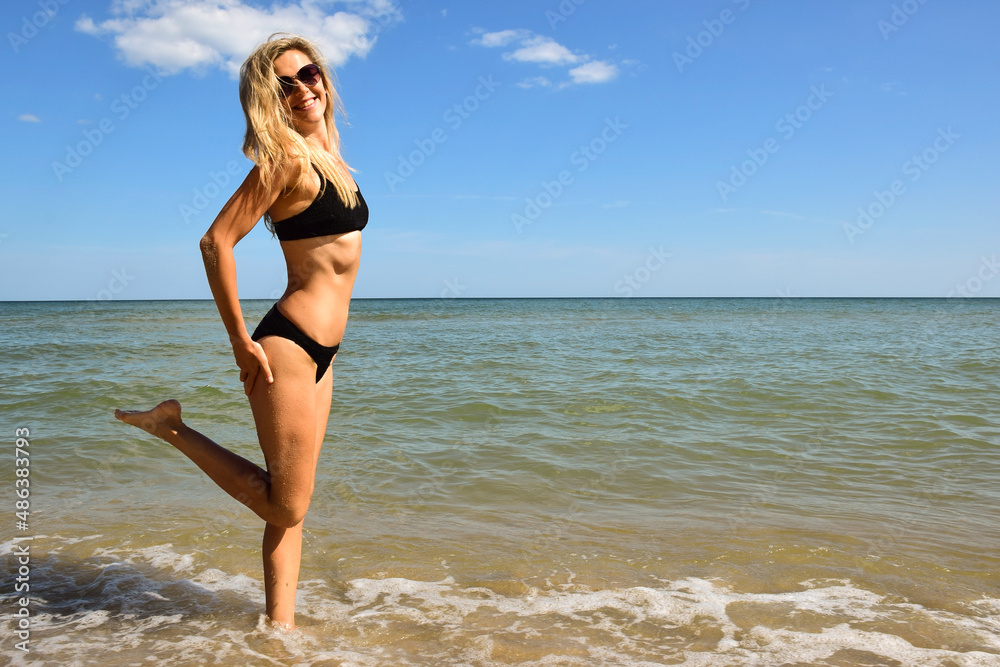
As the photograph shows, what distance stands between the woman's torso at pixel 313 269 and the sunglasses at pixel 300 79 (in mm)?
370

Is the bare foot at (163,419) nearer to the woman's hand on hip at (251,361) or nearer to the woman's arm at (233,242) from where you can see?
the woman's hand on hip at (251,361)

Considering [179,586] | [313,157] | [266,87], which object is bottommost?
[179,586]

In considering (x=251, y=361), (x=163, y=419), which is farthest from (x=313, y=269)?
(x=163, y=419)

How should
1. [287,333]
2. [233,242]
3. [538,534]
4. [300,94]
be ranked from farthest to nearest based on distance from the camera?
1. [538,534]
2. [300,94]
3. [287,333]
4. [233,242]

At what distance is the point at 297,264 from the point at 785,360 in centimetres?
1151

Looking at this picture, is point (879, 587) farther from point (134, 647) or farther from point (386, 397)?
point (386, 397)

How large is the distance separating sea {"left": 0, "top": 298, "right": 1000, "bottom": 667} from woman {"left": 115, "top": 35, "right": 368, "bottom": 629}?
2.58ft

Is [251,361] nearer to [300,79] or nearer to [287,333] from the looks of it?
[287,333]

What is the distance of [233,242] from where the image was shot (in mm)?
2145

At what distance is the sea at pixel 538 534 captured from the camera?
8.89ft

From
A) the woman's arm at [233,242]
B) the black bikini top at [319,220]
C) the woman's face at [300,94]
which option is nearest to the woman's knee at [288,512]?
the woman's arm at [233,242]

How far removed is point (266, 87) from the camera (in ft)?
7.43

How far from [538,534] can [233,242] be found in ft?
8.44

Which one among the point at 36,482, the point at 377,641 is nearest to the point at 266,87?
the point at 377,641
